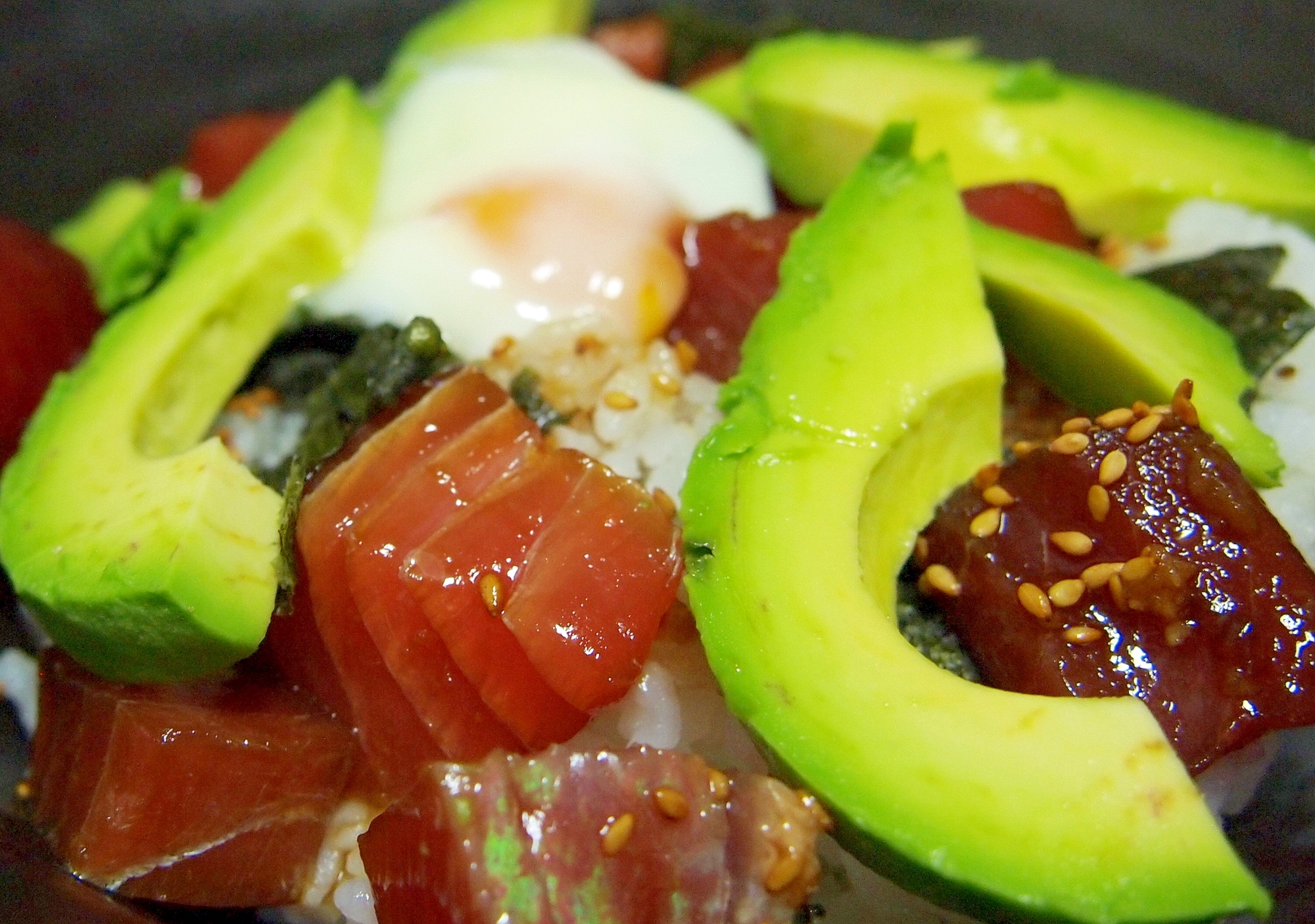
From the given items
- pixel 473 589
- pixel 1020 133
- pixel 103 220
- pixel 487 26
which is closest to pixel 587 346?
pixel 473 589

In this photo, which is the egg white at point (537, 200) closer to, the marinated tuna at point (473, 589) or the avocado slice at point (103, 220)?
the marinated tuna at point (473, 589)

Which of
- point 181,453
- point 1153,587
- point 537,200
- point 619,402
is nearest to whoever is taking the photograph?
point 1153,587

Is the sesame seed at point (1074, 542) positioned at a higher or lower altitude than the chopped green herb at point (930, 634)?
higher

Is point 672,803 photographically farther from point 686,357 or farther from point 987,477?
point 686,357

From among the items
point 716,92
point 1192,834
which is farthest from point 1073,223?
point 1192,834

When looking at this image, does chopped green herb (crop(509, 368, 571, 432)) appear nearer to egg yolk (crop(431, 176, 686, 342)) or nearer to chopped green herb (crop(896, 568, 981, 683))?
egg yolk (crop(431, 176, 686, 342))

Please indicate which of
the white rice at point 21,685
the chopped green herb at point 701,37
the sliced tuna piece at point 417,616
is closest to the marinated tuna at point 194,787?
the sliced tuna piece at point 417,616
